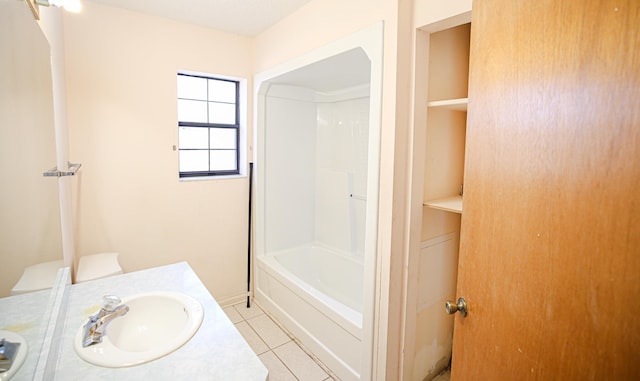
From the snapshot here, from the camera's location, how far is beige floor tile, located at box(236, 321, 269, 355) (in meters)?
2.35

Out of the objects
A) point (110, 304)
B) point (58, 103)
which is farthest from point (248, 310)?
point (58, 103)

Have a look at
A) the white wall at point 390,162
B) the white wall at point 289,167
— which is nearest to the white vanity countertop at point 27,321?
the white wall at point 390,162

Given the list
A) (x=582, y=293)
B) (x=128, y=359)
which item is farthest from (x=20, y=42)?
(x=582, y=293)

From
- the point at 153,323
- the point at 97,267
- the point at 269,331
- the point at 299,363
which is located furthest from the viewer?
the point at 269,331

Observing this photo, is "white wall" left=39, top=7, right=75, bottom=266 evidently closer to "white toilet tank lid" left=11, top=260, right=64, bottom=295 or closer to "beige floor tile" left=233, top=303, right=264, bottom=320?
"white toilet tank lid" left=11, top=260, right=64, bottom=295

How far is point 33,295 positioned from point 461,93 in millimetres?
2216

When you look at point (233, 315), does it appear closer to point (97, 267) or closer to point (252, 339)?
point (252, 339)

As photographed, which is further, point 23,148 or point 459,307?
point 459,307

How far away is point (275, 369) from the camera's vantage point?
2.13 meters

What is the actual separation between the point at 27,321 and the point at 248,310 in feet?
7.71

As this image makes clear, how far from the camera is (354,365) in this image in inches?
76.4

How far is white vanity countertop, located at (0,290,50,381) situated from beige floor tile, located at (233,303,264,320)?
2.10 meters

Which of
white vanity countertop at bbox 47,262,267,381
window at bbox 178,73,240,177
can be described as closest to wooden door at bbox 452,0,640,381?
white vanity countertop at bbox 47,262,267,381

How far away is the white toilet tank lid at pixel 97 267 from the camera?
1963 millimetres
